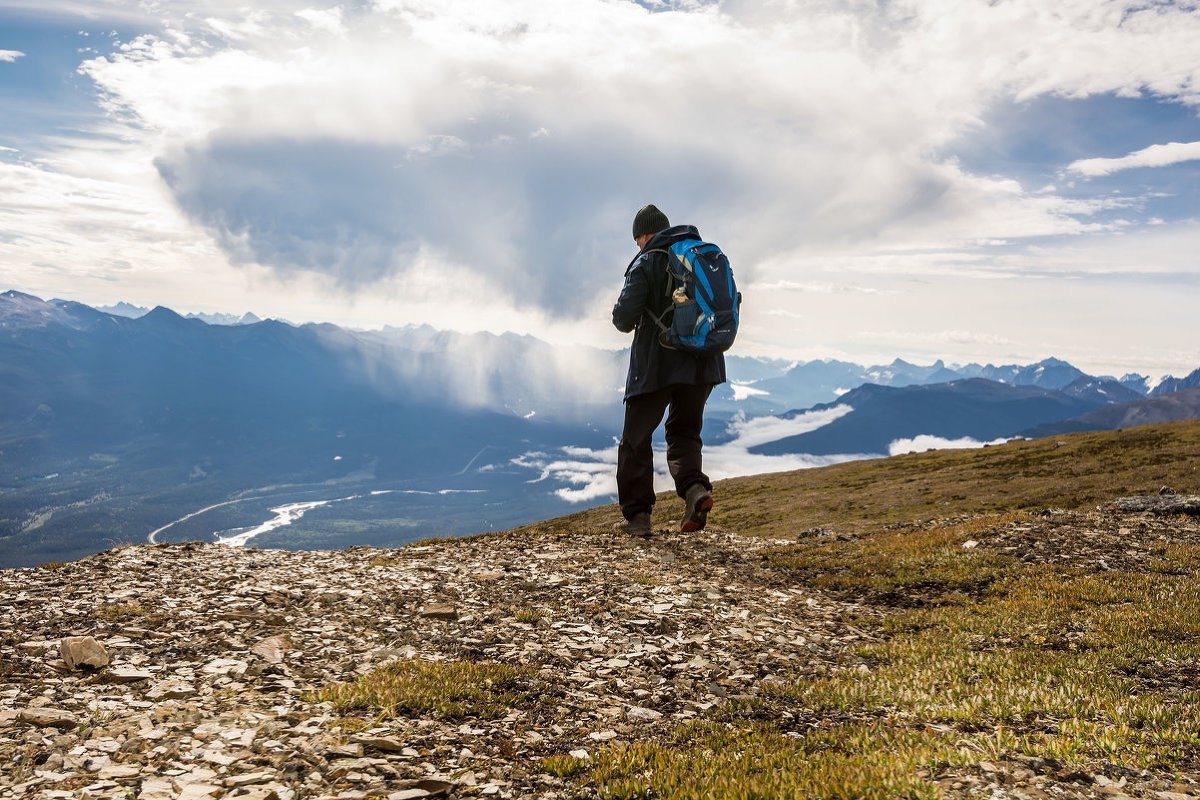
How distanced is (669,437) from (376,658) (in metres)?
9.57

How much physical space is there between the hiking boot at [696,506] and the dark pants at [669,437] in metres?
0.15

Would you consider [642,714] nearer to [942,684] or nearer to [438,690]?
[438,690]

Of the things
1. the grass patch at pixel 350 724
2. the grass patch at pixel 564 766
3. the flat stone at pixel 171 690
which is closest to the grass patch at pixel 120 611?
the flat stone at pixel 171 690

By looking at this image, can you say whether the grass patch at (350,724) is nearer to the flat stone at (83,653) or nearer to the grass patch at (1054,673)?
the flat stone at (83,653)

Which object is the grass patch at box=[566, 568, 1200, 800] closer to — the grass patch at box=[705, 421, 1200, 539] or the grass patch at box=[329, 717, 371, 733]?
the grass patch at box=[329, 717, 371, 733]

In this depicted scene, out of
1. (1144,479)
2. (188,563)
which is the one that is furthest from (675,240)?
(1144,479)

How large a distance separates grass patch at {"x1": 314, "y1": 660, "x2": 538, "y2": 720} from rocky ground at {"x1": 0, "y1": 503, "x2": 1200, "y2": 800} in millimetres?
173

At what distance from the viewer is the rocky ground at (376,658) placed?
5.86 meters

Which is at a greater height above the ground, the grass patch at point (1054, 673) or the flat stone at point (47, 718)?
the flat stone at point (47, 718)

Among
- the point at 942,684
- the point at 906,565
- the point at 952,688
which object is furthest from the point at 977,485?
the point at 952,688

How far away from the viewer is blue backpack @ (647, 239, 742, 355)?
14555 mm

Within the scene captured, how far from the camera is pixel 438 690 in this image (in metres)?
7.95

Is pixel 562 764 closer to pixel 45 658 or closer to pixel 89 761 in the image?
pixel 89 761

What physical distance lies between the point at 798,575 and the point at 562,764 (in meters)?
11.8
